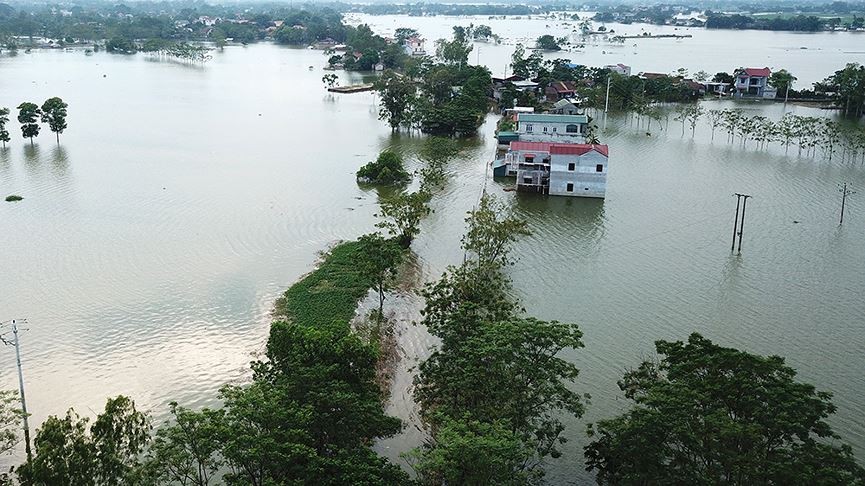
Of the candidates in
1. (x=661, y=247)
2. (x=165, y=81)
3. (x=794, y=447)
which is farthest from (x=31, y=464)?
(x=165, y=81)

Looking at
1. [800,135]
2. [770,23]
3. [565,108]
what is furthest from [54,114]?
[770,23]

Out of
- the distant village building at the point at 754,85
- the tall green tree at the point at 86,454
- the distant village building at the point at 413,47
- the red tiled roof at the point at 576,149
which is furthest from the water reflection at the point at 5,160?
the distant village building at the point at 413,47

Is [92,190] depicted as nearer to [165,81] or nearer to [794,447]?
[794,447]

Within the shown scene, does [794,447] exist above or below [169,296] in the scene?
above

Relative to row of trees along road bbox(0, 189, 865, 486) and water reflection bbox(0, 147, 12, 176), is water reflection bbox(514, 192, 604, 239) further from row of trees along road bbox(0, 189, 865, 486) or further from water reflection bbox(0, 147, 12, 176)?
water reflection bbox(0, 147, 12, 176)

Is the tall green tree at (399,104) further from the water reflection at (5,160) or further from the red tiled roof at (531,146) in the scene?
the water reflection at (5,160)

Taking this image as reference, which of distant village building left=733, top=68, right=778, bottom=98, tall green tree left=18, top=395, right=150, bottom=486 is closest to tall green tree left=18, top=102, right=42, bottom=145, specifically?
tall green tree left=18, top=395, right=150, bottom=486
